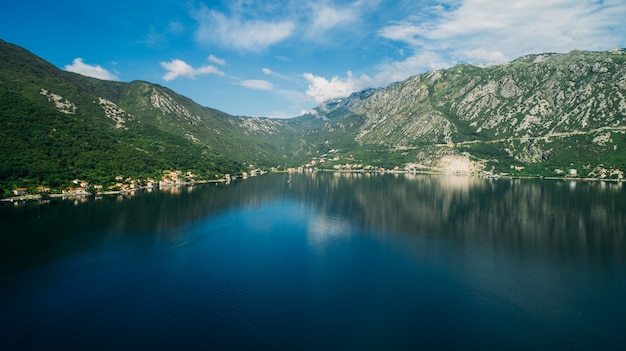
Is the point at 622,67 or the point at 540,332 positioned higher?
the point at 622,67

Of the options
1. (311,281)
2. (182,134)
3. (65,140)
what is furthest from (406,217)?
(182,134)

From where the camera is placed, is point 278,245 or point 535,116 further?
point 535,116

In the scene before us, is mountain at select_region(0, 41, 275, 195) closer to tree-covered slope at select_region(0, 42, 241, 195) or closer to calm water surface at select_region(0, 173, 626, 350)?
tree-covered slope at select_region(0, 42, 241, 195)

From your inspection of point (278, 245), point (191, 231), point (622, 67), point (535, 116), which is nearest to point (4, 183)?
point (191, 231)

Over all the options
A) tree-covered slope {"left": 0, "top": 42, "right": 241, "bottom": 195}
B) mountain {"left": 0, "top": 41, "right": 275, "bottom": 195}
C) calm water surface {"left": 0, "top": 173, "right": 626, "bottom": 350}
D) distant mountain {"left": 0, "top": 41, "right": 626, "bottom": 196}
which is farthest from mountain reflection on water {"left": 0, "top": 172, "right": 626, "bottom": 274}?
distant mountain {"left": 0, "top": 41, "right": 626, "bottom": 196}

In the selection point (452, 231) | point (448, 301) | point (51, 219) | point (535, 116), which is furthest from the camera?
point (535, 116)

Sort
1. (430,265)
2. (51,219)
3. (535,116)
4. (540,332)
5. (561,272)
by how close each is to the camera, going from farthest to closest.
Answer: (535,116) → (51,219) → (430,265) → (561,272) → (540,332)

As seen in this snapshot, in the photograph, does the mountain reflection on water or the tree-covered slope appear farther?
the tree-covered slope

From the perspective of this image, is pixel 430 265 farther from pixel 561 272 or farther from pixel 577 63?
pixel 577 63
